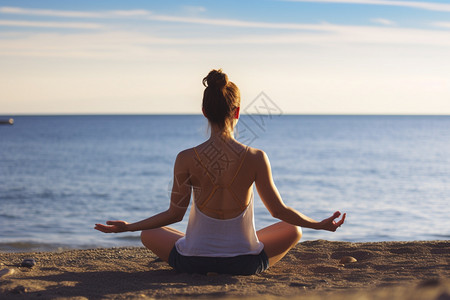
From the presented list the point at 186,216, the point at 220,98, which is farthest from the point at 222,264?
the point at 186,216

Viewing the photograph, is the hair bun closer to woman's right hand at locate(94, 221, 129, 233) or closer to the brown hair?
the brown hair

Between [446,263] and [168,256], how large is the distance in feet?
8.18

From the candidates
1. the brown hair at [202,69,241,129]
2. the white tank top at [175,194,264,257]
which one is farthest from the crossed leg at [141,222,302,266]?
the brown hair at [202,69,241,129]

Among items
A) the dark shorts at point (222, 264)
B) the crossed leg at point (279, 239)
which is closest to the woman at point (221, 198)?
the dark shorts at point (222, 264)

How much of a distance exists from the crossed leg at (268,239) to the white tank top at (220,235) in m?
0.26

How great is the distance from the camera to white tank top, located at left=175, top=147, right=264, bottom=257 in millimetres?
3916

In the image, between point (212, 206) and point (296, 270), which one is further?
point (296, 270)

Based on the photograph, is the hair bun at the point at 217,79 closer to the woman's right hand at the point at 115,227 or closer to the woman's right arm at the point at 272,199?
the woman's right arm at the point at 272,199

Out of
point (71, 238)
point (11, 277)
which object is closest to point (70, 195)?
point (71, 238)

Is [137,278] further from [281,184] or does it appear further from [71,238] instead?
[281,184]

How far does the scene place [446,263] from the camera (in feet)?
14.9

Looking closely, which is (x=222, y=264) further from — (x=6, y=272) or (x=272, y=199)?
(x=6, y=272)

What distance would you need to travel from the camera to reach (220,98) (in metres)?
3.71

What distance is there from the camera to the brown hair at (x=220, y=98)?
146 inches
